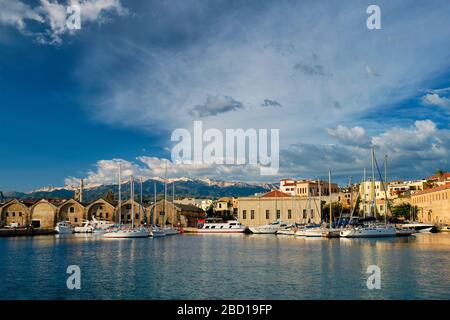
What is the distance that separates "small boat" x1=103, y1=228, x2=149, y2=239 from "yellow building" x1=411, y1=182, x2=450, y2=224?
54200 millimetres

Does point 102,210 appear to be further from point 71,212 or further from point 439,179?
point 439,179

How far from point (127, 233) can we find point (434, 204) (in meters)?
59.8

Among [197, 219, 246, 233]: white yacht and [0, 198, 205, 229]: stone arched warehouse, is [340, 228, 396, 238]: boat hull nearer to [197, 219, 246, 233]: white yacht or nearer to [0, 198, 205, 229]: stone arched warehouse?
[197, 219, 246, 233]: white yacht

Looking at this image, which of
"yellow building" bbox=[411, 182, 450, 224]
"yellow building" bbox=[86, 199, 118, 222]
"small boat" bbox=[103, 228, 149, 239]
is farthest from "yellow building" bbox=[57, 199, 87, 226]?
"yellow building" bbox=[411, 182, 450, 224]

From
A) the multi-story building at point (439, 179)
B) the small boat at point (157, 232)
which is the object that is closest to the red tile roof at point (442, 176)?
the multi-story building at point (439, 179)

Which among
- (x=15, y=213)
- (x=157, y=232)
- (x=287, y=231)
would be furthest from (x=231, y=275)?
(x=15, y=213)

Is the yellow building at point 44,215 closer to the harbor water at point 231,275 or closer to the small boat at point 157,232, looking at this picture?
the small boat at point 157,232

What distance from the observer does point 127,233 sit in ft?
222

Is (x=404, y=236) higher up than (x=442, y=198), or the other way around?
(x=442, y=198)

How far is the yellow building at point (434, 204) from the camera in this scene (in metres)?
87.2
